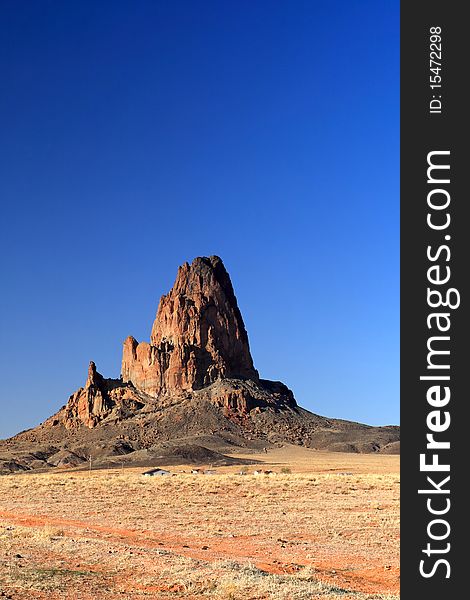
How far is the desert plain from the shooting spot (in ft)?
45.4

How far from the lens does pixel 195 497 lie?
1505 inches

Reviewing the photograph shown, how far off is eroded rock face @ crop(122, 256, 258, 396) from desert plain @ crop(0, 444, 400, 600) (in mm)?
118251

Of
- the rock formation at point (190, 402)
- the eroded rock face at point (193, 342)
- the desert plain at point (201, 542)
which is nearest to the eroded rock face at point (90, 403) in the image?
the rock formation at point (190, 402)

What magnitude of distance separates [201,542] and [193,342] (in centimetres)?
14893

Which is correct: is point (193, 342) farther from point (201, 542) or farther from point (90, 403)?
point (201, 542)

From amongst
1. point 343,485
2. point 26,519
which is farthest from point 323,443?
point 26,519

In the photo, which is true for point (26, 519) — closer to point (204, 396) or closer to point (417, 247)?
point (417, 247)

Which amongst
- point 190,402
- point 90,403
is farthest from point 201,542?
point 90,403

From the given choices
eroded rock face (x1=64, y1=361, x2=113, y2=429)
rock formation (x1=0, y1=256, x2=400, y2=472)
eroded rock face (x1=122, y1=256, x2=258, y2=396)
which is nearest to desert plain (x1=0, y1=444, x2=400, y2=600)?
rock formation (x1=0, y1=256, x2=400, y2=472)

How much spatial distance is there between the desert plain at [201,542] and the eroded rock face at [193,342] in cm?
11825

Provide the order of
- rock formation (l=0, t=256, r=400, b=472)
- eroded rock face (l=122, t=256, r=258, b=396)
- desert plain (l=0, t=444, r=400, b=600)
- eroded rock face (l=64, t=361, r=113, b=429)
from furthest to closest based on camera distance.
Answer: eroded rock face (l=122, t=256, r=258, b=396)
eroded rock face (l=64, t=361, r=113, b=429)
rock formation (l=0, t=256, r=400, b=472)
desert plain (l=0, t=444, r=400, b=600)

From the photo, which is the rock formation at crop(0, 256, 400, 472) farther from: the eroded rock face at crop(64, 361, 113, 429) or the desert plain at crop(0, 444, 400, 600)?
the desert plain at crop(0, 444, 400, 600)

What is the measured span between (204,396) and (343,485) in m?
108

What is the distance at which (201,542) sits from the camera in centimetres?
2234
